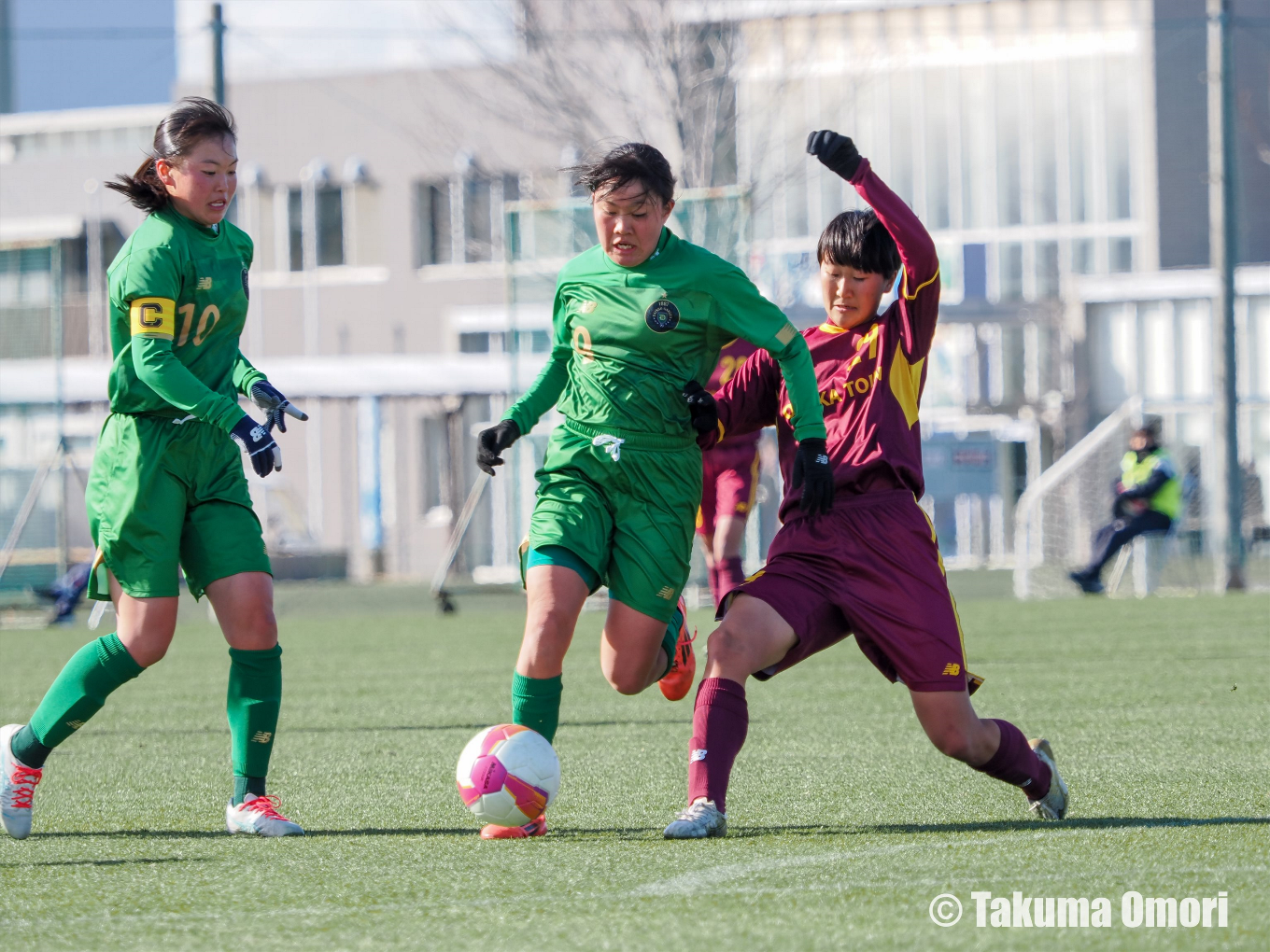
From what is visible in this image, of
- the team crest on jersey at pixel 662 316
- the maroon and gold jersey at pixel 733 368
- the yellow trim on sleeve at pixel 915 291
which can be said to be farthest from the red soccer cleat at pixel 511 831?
the maroon and gold jersey at pixel 733 368

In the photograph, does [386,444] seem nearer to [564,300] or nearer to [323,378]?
[323,378]

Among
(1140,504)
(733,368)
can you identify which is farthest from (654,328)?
(1140,504)

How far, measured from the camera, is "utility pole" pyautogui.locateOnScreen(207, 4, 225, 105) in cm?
1491

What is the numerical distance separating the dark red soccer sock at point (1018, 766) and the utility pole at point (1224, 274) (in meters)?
12.8

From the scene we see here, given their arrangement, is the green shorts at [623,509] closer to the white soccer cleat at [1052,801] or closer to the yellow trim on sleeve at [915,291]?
the yellow trim on sleeve at [915,291]

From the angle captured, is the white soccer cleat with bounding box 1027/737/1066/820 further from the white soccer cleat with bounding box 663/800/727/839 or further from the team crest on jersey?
the team crest on jersey

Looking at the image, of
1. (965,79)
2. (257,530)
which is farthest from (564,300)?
(965,79)

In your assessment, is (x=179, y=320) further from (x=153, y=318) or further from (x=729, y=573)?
(x=729, y=573)

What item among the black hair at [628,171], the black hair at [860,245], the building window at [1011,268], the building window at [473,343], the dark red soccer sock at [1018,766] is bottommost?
the dark red soccer sock at [1018,766]

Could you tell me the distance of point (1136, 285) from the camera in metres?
25.1

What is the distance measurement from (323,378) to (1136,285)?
40.7 ft

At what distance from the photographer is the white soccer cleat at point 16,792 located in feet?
15.2

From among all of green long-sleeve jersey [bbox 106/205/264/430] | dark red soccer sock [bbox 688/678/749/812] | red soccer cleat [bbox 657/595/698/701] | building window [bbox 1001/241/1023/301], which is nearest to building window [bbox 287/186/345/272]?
building window [bbox 1001/241/1023/301]

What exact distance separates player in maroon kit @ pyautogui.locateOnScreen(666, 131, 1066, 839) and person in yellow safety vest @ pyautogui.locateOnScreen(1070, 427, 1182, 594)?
1151cm
